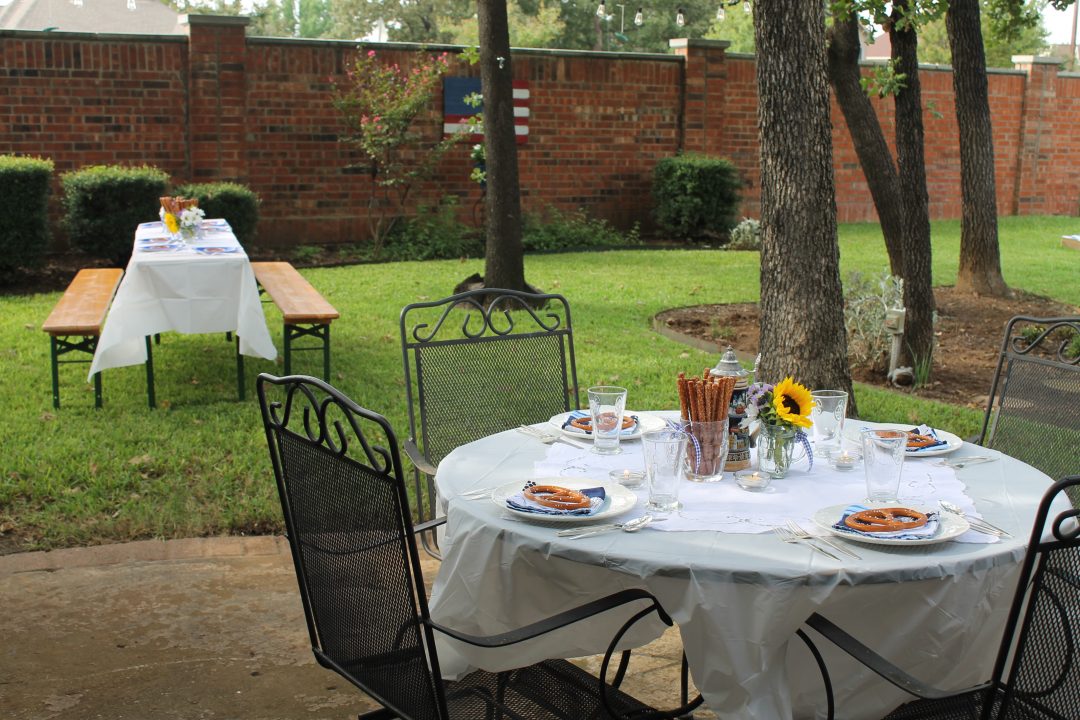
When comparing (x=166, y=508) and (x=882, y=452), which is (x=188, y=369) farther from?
(x=882, y=452)

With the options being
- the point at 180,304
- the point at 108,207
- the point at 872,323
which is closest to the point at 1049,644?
the point at 180,304

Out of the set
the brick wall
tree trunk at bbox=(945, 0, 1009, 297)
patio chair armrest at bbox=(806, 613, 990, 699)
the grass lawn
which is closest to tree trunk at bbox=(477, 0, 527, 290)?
the grass lawn

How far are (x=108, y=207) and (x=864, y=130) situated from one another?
7.17 m

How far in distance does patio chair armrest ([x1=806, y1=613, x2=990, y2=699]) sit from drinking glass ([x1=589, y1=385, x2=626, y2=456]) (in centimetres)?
91

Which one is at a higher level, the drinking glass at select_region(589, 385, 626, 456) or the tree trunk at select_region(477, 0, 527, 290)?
the tree trunk at select_region(477, 0, 527, 290)

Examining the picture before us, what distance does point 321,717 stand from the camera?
325 centimetres

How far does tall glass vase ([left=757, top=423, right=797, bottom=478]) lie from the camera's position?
270cm

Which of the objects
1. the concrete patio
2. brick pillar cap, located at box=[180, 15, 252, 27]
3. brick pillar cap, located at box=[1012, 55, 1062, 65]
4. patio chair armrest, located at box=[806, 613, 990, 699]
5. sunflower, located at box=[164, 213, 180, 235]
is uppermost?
brick pillar cap, located at box=[1012, 55, 1062, 65]

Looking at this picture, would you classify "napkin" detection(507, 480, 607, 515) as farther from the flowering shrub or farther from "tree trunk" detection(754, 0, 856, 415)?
the flowering shrub

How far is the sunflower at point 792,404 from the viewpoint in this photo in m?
2.66

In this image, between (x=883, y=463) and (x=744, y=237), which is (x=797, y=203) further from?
(x=744, y=237)

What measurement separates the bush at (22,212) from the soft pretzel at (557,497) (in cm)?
941

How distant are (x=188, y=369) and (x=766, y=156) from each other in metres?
4.09

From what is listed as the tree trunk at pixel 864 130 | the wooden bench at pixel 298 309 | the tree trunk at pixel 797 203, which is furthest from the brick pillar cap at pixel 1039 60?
the tree trunk at pixel 797 203
